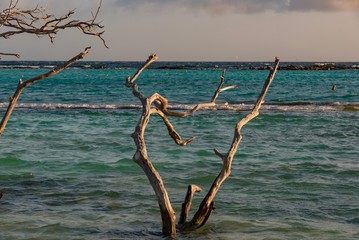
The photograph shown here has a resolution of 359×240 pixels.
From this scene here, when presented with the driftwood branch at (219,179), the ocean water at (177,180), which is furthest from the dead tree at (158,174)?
the ocean water at (177,180)

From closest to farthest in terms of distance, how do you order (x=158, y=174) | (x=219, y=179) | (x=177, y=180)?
(x=158, y=174) < (x=219, y=179) < (x=177, y=180)

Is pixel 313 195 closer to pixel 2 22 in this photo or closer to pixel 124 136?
pixel 2 22

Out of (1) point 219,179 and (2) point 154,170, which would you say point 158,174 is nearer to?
(2) point 154,170

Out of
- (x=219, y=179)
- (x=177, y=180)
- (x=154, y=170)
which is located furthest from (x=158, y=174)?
(x=177, y=180)

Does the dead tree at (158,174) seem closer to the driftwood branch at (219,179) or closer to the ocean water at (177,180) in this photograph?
the driftwood branch at (219,179)

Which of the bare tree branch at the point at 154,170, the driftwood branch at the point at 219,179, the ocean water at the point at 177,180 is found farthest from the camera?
the ocean water at the point at 177,180

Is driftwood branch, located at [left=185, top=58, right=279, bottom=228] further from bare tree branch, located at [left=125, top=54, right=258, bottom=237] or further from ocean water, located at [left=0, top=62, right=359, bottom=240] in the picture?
ocean water, located at [left=0, top=62, right=359, bottom=240]

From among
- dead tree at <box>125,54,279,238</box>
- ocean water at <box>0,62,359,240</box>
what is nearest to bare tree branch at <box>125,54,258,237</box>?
dead tree at <box>125,54,279,238</box>

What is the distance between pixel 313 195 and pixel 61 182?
5.16 m

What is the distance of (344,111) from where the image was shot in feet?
104

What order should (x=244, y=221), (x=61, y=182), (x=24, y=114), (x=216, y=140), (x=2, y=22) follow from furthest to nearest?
(x=24, y=114) < (x=216, y=140) < (x=61, y=182) < (x=244, y=221) < (x=2, y=22)

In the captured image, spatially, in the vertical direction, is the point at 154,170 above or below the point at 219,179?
above

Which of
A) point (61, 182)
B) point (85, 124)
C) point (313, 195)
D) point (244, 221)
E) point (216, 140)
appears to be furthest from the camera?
point (85, 124)

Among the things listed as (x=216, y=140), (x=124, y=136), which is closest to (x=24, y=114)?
(x=124, y=136)
